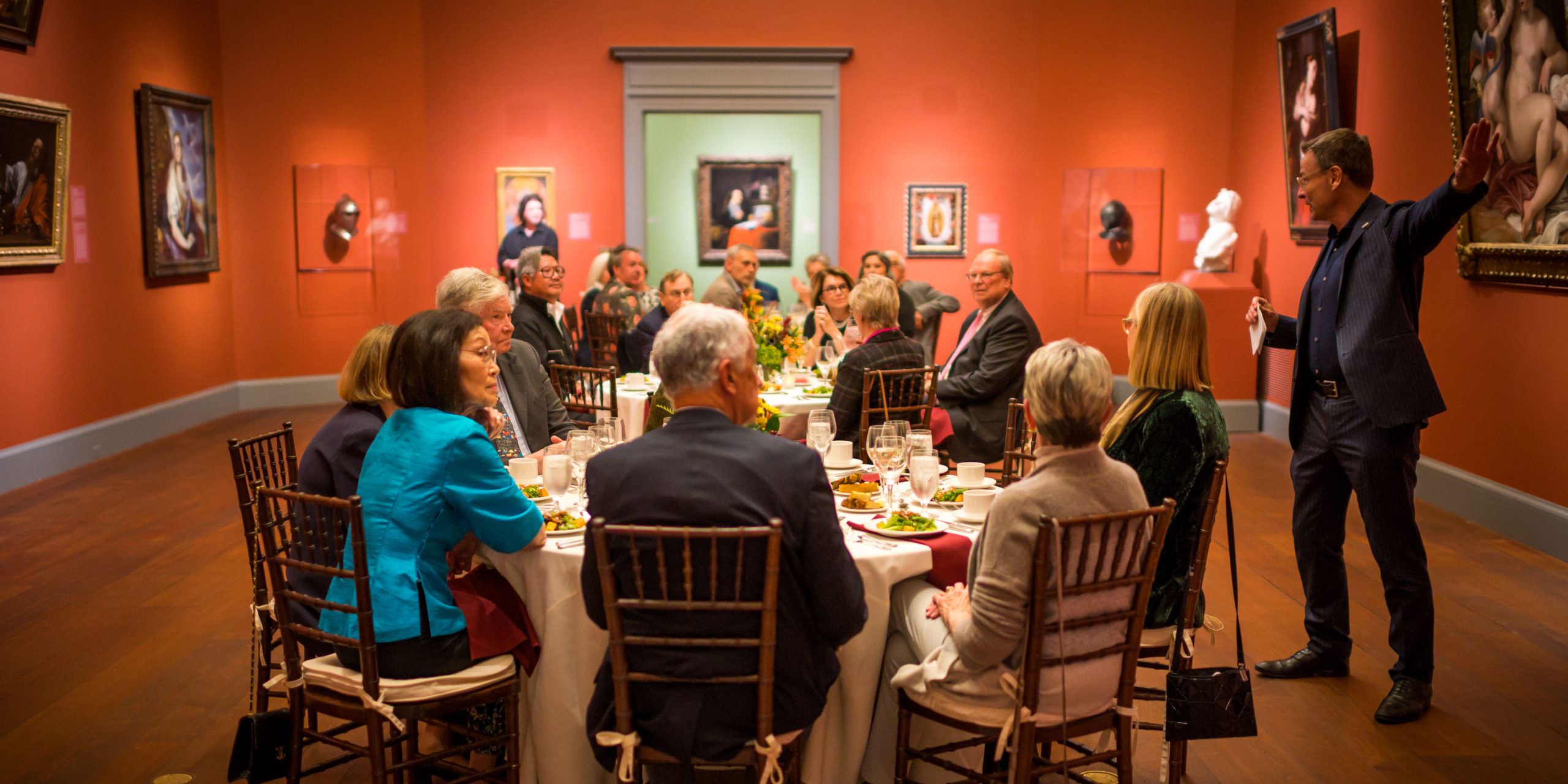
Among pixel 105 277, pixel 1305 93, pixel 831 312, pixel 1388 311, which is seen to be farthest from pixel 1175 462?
pixel 105 277

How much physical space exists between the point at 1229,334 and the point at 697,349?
8.48 meters

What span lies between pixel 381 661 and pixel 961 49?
9.69 metres

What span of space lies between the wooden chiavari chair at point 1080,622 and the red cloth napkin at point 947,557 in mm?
363

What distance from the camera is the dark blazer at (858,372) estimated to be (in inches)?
210

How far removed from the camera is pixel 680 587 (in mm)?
2502

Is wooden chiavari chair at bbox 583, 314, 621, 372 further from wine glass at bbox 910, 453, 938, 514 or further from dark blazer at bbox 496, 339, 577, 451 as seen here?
wine glass at bbox 910, 453, 938, 514

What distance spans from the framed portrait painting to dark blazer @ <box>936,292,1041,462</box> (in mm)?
5610

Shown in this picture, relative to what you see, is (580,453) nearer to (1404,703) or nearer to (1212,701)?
(1212,701)

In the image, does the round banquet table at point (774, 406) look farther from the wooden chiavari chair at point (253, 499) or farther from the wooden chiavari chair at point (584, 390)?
the wooden chiavari chair at point (253, 499)

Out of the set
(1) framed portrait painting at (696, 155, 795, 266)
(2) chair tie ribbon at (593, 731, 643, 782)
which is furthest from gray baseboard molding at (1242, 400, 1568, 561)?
(1) framed portrait painting at (696, 155, 795, 266)

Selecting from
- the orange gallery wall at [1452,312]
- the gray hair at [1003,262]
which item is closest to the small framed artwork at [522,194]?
the gray hair at [1003,262]

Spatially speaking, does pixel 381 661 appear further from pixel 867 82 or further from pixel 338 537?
pixel 867 82

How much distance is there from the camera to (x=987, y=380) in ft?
19.7

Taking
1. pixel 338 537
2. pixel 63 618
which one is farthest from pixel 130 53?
pixel 338 537
